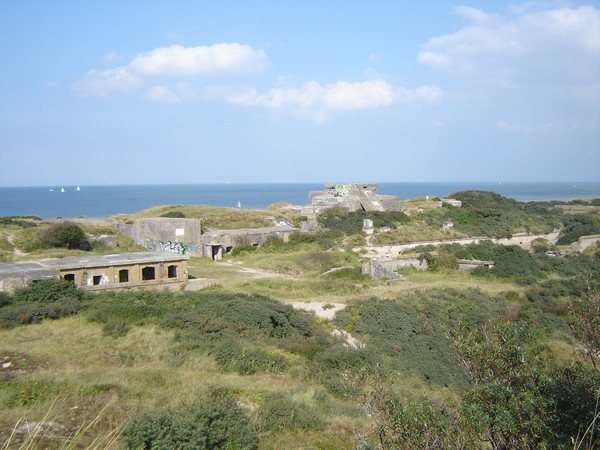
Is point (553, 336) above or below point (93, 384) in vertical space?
below

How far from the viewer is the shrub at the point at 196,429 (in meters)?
6.43

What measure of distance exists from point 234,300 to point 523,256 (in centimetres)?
1964

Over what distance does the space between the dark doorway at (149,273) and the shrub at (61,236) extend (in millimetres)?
11009

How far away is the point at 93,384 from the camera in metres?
9.20

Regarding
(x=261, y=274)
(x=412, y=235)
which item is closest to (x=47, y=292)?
(x=261, y=274)

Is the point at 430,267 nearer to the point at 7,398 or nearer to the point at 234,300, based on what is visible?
the point at 234,300

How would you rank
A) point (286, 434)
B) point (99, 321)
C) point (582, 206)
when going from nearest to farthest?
point (286, 434), point (99, 321), point (582, 206)

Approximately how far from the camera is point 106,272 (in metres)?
19.8

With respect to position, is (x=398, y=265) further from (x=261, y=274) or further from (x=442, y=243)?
(x=442, y=243)

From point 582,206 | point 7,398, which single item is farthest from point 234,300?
point 582,206

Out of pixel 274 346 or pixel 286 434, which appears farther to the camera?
pixel 274 346

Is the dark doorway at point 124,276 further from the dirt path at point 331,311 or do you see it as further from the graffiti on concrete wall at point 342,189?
the graffiti on concrete wall at point 342,189

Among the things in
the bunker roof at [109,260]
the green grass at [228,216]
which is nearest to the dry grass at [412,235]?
the green grass at [228,216]

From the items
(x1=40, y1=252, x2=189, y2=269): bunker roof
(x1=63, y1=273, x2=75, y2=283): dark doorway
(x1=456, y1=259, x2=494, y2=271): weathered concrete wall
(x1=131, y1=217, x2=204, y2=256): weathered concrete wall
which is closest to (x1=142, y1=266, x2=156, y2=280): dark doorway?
(x1=40, y1=252, x2=189, y2=269): bunker roof
